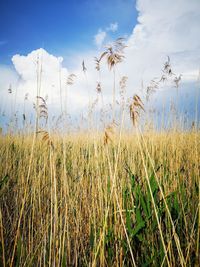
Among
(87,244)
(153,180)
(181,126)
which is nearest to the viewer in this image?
(153,180)

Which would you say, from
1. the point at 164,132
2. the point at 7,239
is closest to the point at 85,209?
the point at 7,239

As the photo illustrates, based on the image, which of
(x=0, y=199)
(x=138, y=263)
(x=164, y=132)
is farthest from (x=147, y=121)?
(x=0, y=199)

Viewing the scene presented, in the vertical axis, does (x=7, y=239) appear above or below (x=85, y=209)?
below

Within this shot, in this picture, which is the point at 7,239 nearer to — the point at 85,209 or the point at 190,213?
the point at 85,209

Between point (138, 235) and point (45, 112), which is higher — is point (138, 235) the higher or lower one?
the lower one

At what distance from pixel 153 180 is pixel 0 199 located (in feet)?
6.19

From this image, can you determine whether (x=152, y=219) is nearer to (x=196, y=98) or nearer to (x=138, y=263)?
(x=138, y=263)

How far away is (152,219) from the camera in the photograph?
1.38 metres

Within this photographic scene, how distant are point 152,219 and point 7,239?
1.22m

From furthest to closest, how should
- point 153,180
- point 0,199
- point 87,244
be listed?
point 0,199 → point 87,244 → point 153,180

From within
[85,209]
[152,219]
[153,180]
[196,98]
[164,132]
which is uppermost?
[196,98]

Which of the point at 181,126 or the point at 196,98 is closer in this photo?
the point at 196,98

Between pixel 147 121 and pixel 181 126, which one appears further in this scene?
pixel 181 126

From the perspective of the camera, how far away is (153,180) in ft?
4.77
